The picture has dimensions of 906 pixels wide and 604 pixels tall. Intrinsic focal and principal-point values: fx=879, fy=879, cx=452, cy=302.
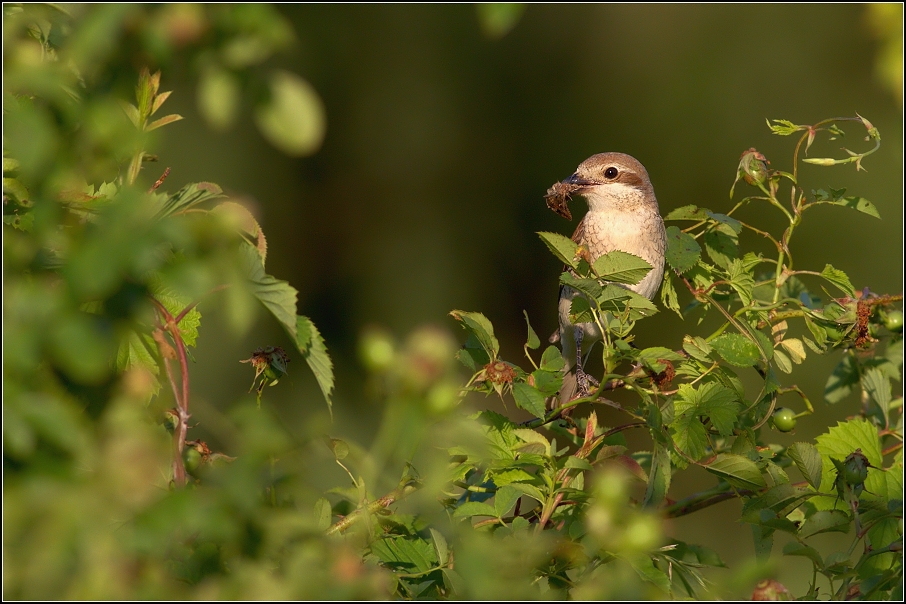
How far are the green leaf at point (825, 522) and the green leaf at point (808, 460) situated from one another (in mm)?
66

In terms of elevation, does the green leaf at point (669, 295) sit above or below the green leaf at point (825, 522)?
above

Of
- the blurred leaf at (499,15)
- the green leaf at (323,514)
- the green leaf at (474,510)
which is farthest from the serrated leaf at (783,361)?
the blurred leaf at (499,15)

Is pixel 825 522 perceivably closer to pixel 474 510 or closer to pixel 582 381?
pixel 474 510

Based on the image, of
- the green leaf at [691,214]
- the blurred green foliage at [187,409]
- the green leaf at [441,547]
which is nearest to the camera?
the blurred green foliage at [187,409]

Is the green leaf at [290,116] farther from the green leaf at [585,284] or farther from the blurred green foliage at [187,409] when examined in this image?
Answer: the green leaf at [585,284]

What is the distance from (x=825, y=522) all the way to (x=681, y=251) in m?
0.78

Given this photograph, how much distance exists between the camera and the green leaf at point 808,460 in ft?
5.32

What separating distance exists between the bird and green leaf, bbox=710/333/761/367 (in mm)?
1954

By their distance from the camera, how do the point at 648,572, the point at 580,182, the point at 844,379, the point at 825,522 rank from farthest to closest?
the point at 580,182 → the point at 844,379 → the point at 825,522 → the point at 648,572

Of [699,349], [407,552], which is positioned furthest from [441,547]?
[699,349]

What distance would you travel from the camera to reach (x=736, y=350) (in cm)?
169

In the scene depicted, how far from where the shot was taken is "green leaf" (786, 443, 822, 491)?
1623 millimetres

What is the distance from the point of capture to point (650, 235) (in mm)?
3715

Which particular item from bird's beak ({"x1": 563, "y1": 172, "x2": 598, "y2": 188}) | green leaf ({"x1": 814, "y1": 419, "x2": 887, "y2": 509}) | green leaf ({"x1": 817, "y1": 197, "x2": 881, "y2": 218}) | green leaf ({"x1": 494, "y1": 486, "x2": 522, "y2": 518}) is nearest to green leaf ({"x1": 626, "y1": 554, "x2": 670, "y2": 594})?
green leaf ({"x1": 494, "y1": 486, "x2": 522, "y2": 518})
